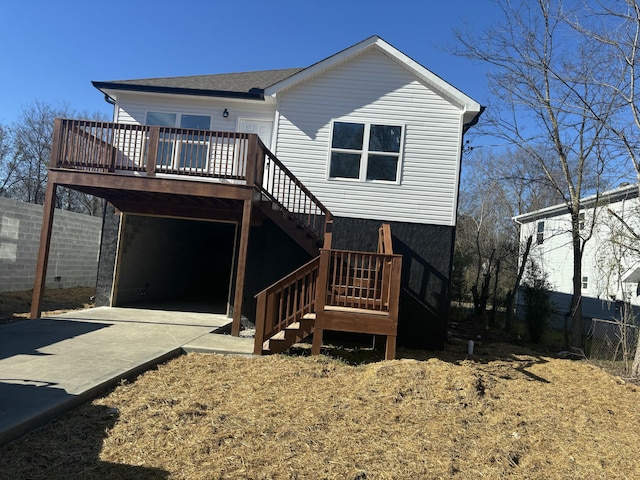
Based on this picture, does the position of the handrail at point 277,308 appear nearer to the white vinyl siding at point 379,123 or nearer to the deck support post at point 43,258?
the white vinyl siding at point 379,123

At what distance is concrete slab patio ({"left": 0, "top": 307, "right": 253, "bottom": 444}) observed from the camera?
3.92 m

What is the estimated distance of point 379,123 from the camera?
9773mm

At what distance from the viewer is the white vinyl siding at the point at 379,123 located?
965 centimetres

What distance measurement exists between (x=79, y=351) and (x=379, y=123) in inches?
292

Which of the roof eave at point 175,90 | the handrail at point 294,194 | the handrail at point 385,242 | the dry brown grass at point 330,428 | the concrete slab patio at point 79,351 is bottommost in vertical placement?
the dry brown grass at point 330,428

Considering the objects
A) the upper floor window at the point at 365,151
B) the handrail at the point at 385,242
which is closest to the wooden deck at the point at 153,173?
the handrail at the point at 385,242

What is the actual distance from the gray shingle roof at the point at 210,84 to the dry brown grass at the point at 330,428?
641 cm

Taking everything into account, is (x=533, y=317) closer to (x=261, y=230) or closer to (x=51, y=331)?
(x=261, y=230)

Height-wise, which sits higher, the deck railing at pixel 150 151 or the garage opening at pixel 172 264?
the deck railing at pixel 150 151

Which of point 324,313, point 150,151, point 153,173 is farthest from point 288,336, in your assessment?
point 150,151

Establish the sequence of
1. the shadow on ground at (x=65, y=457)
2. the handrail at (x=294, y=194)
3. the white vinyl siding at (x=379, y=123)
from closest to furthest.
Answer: the shadow on ground at (x=65, y=457)
the handrail at (x=294, y=194)
the white vinyl siding at (x=379, y=123)

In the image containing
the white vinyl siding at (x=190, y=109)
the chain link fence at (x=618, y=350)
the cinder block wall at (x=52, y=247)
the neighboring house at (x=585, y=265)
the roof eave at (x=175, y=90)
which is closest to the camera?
the chain link fence at (x=618, y=350)

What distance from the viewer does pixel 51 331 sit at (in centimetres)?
701

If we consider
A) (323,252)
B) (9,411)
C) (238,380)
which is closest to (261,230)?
(323,252)
